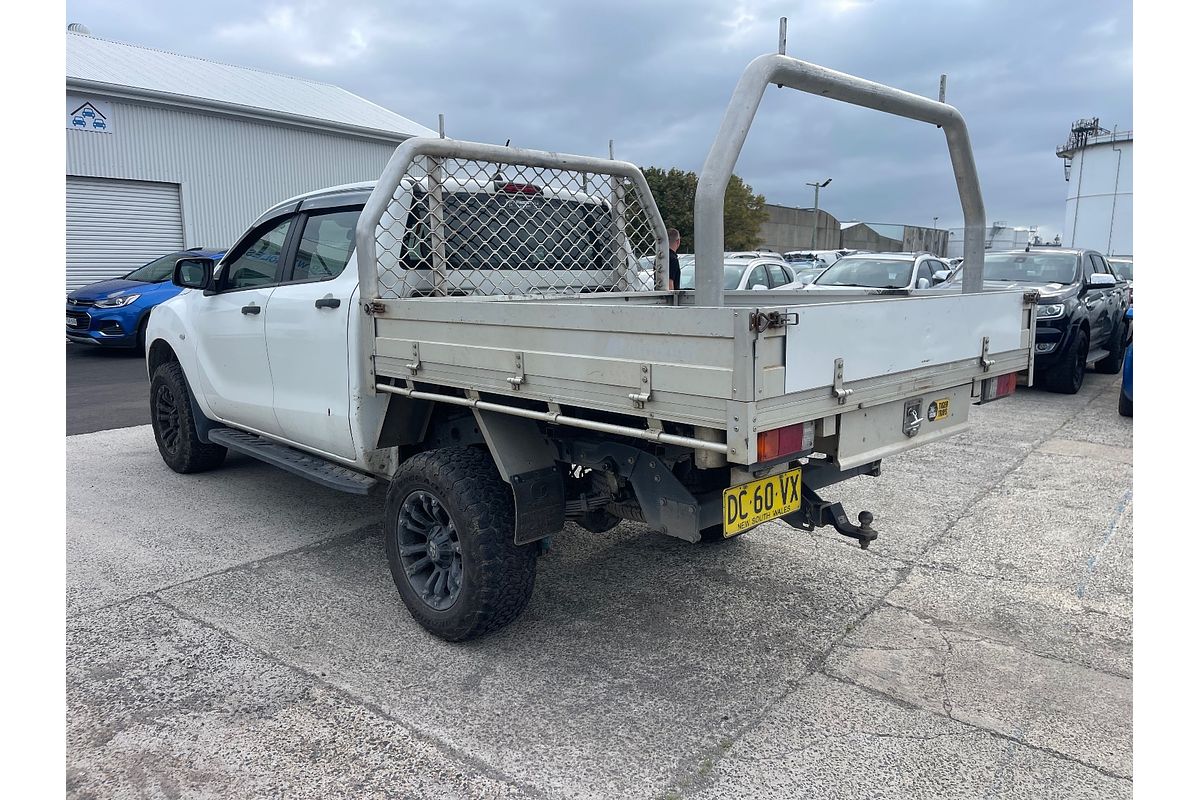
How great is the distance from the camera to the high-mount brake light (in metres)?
4.59

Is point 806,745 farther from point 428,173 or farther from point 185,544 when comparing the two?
point 185,544

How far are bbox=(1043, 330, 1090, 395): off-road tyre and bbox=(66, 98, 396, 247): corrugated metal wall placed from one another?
1685 centimetres

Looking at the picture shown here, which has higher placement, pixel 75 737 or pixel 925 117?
pixel 925 117

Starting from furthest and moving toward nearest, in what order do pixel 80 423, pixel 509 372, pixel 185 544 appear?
1. pixel 80 423
2. pixel 185 544
3. pixel 509 372

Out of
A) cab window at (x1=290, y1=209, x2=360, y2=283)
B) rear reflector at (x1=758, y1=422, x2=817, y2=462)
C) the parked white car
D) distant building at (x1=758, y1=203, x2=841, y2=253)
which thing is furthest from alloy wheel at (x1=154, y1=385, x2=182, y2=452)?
distant building at (x1=758, y1=203, x2=841, y2=253)

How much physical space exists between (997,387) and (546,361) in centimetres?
208

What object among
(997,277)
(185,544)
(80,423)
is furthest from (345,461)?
(997,277)

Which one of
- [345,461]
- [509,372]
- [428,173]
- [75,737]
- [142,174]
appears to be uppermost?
[142,174]

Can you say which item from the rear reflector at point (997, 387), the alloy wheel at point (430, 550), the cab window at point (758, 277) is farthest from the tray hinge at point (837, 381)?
the cab window at point (758, 277)

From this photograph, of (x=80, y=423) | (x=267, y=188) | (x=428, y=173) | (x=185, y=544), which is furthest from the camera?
(x=267, y=188)

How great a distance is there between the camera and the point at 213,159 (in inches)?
762

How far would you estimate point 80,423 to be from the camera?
328 inches

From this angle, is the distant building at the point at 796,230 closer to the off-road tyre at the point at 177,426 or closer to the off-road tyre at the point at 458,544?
the off-road tyre at the point at 177,426

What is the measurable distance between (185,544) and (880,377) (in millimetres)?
3890
